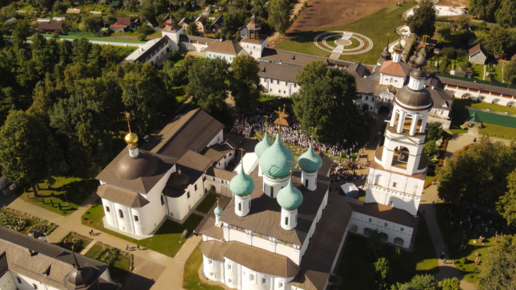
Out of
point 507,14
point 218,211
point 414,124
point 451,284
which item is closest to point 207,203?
point 218,211

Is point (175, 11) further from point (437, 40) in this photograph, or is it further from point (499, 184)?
point (499, 184)

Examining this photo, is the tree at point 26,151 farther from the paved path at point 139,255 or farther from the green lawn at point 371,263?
the green lawn at point 371,263

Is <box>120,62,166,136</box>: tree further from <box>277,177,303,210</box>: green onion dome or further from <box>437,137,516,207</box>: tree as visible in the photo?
<box>437,137,516,207</box>: tree

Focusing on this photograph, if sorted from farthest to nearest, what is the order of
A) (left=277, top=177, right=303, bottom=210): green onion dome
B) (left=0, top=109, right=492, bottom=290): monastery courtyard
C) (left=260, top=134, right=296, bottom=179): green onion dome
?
(left=0, top=109, right=492, bottom=290): monastery courtyard → (left=260, top=134, right=296, bottom=179): green onion dome → (left=277, top=177, right=303, bottom=210): green onion dome

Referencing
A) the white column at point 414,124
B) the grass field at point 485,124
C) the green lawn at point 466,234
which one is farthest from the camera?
the grass field at point 485,124

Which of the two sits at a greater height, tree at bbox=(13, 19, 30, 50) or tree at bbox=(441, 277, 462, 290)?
tree at bbox=(13, 19, 30, 50)

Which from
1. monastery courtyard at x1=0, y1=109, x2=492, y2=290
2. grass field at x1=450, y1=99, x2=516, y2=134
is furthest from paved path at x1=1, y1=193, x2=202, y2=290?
grass field at x1=450, y1=99, x2=516, y2=134

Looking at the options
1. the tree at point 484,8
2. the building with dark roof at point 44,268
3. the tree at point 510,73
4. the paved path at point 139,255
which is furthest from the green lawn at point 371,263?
the tree at point 484,8

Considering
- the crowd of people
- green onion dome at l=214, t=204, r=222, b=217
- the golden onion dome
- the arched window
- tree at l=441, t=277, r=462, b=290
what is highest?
the golden onion dome
